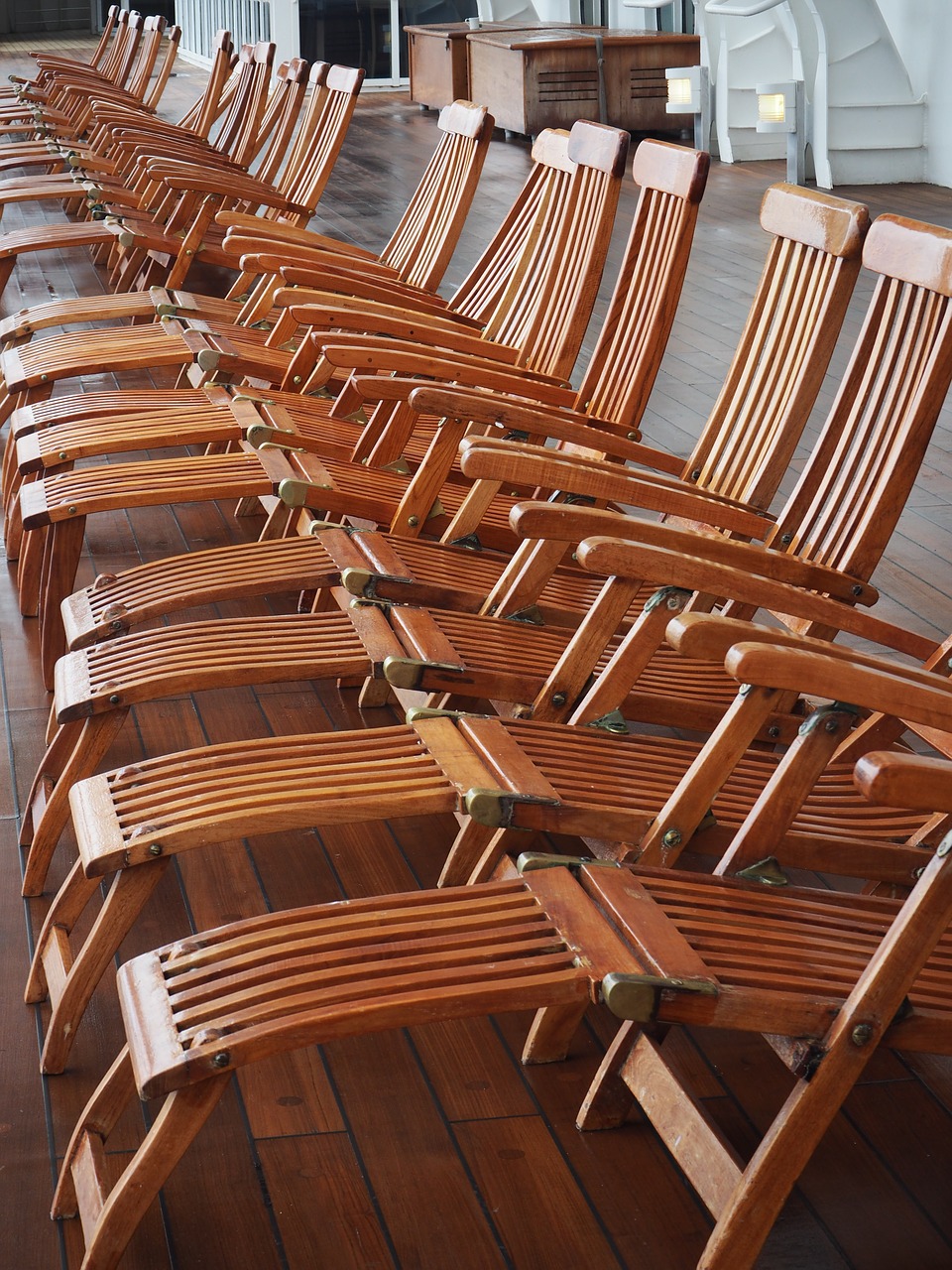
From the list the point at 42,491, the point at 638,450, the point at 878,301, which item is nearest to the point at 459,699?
the point at 638,450

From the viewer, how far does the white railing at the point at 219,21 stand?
18.1m

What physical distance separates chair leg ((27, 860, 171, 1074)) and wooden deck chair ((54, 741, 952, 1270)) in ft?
0.72

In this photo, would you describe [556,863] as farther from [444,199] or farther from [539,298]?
[444,199]

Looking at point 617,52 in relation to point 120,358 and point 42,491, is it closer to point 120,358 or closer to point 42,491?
point 120,358

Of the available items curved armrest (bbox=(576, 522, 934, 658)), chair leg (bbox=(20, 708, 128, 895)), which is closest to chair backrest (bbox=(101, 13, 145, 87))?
chair leg (bbox=(20, 708, 128, 895))

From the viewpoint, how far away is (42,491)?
3.30 m

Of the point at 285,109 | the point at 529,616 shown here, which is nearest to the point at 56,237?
the point at 285,109

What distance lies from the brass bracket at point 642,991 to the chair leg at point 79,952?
26.6 inches

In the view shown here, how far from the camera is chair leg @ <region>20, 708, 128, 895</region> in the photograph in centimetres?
247

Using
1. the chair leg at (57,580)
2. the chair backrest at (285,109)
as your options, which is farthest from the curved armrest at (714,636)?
the chair backrest at (285,109)

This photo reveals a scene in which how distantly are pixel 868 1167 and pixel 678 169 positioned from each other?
7.96ft

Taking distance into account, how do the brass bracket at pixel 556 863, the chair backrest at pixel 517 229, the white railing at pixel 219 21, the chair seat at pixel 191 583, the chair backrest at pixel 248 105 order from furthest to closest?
1. the white railing at pixel 219 21
2. the chair backrest at pixel 248 105
3. the chair backrest at pixel 517 229
4. the chair seat at pixel 191 583
5. the brass bracket at pixel 556 863

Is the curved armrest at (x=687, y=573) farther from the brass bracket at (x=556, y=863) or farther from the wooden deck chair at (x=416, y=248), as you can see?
the wooden deck chair at (x=416, y=248)

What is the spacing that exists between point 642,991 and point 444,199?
4157mm
